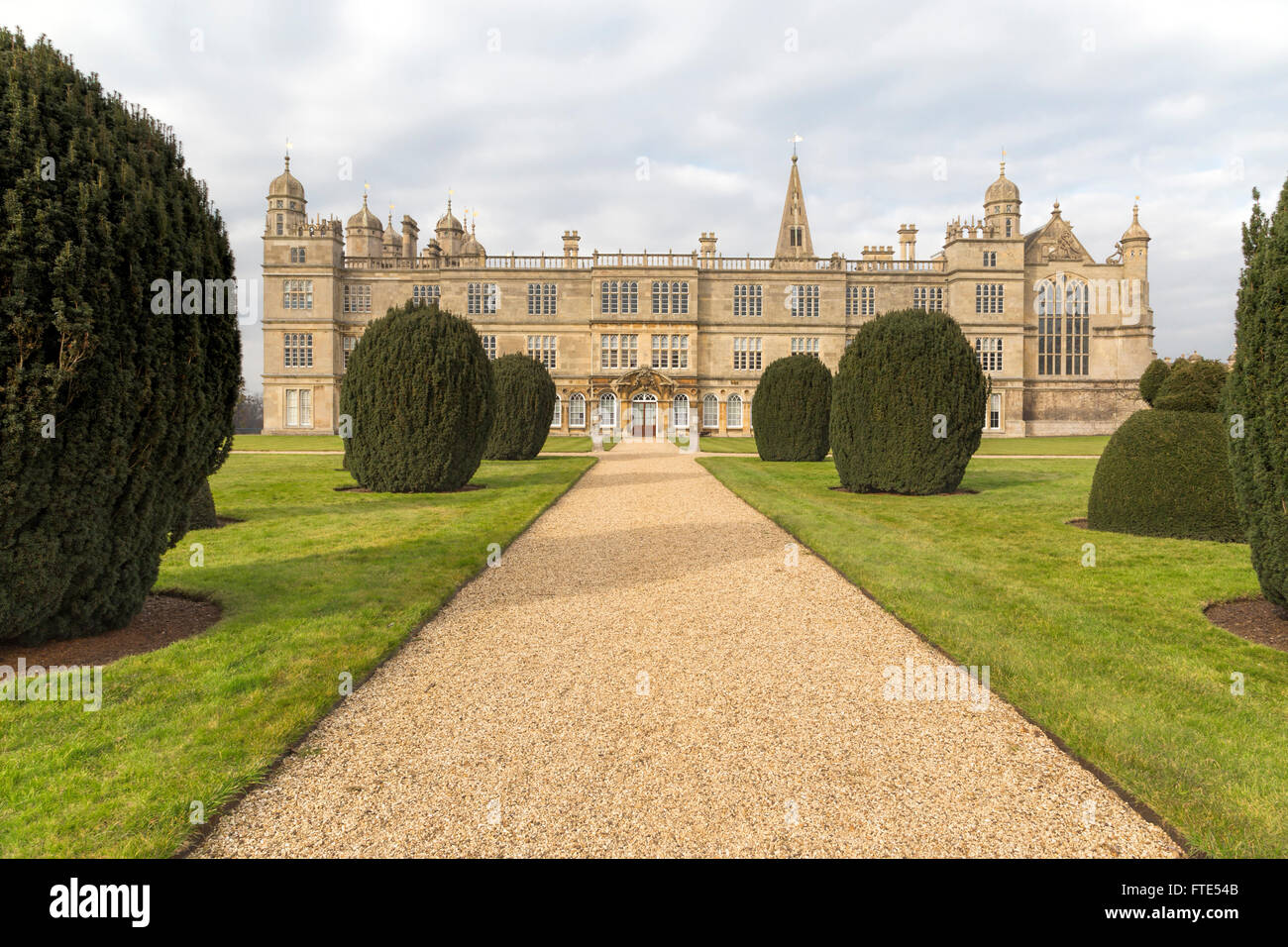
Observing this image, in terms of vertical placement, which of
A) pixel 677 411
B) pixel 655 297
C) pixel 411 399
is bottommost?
pixel 411 399

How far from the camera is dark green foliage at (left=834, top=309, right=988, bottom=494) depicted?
15.1 meters

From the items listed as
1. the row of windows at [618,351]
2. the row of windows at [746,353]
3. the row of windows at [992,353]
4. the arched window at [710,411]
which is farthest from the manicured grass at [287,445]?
the row of windows at [992,353]

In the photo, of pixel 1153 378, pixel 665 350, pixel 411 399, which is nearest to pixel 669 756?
pixel 411 399

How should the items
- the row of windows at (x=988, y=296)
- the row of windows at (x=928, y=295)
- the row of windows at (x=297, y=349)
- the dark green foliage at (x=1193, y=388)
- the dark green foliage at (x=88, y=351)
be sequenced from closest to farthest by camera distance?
1. the dark green foliage at (x=88, y=351)
2. the dark green foliage at (x=1193, y=388)
3. the row of windows at (x=297, y=349)
4. the row of windows at (x=988, y=296)
5. the row of windows at (x=928, y=295)

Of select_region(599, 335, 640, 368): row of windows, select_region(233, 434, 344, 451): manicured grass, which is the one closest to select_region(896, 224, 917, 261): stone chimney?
select_region(599, 335, 640, 368): row of windows

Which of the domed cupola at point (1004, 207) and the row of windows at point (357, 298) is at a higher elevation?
the domed cupola at point (1004, 207)

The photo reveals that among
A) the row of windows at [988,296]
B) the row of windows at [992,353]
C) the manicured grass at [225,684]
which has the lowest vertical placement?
the manicured grass at [225,684]

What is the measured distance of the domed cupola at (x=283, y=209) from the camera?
54188 millimetres

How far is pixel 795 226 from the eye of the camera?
59.0 meters

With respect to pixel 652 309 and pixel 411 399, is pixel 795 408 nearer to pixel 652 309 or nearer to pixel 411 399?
pixel 411 399

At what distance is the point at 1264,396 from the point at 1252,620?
6.88 ft

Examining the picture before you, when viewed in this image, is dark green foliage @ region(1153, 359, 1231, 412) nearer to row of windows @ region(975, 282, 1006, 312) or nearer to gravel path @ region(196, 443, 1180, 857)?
gravel path @ region(196, 443, 1180, 857)

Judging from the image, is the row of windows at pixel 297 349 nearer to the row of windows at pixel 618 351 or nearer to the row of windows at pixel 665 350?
the row of windows at pixel 665 350

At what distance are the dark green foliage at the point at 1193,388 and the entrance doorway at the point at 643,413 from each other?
133 ft
